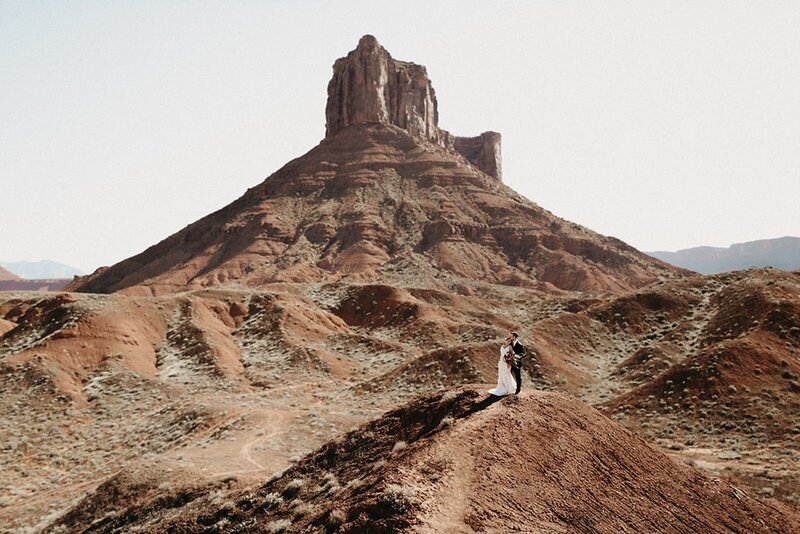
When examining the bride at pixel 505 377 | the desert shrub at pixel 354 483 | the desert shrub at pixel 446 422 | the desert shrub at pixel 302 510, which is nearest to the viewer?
the desert shrub at pixel 354 483

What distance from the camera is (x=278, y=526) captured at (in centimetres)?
1257

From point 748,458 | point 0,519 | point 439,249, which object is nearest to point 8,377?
point 0,519

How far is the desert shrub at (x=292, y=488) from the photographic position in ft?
46.9

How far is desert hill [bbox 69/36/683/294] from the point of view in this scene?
87.6m

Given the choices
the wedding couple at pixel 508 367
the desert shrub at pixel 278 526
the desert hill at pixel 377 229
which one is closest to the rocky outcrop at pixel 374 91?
the desert hill at pixel 377 229

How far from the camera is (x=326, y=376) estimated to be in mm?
41781

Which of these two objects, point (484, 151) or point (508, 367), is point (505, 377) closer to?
point (508, 367)

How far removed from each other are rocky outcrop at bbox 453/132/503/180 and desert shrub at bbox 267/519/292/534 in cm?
13713

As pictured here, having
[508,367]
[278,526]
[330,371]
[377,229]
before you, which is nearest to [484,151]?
[377,229]

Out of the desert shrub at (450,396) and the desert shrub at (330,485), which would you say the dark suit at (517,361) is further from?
the desert shrub at (330,485)

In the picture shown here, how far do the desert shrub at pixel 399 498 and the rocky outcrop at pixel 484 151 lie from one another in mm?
138932

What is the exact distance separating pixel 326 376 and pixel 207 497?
24758 mm

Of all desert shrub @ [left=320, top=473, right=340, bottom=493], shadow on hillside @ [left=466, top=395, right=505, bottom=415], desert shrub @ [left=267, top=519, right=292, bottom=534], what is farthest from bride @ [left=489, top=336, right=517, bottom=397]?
desert shrub @ [left=267, top=519, right=292, bottom=534]

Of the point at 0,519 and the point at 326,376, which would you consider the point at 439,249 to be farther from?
the point at 0,519
